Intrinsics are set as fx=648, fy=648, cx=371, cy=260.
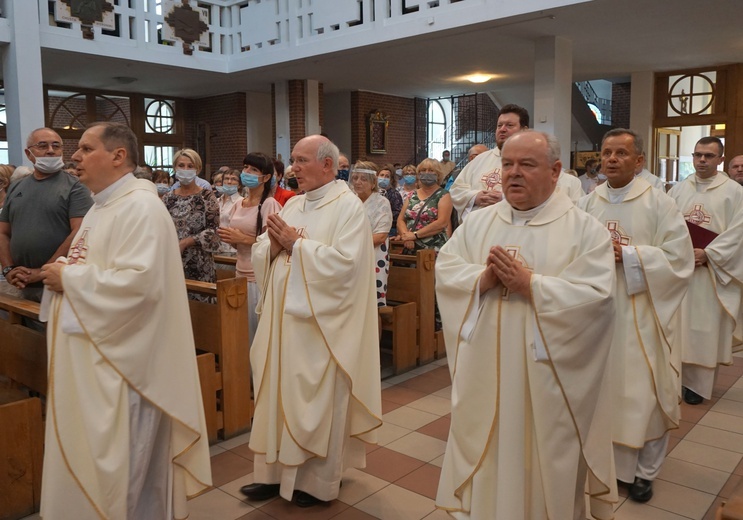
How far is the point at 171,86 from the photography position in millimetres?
15461

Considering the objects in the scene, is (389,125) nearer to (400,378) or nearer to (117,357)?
(400,378)

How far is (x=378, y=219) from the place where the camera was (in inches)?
232

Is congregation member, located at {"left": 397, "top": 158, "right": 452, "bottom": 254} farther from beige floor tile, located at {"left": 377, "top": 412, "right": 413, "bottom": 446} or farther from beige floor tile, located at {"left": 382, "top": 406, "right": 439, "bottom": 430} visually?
beige floor tile, located at {"left": 377, "top": 412, "right": 413, "bottom": 446}

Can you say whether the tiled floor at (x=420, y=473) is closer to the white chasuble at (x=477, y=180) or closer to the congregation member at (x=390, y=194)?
the white chasuble at (x=477, y=180)

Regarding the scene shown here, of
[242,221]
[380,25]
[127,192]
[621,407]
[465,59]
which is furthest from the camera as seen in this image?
[465,59]

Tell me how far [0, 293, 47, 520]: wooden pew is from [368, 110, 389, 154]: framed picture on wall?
13.8m

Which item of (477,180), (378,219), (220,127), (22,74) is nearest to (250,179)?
(378,219)

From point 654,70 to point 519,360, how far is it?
45.2ft

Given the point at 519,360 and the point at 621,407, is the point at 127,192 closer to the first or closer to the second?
the point at 519,360

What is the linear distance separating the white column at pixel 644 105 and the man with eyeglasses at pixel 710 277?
31.7 feet

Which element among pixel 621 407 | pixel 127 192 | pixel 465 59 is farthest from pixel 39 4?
pixel 621 407

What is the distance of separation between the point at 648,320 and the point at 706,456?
1.29 m

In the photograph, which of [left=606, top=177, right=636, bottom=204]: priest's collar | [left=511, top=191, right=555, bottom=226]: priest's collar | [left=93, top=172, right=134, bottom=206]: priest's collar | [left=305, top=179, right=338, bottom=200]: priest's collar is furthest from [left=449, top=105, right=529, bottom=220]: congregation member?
[left=93, top=172, right=134, bottom=206]: priest's collar

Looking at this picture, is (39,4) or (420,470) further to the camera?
(39,4)
